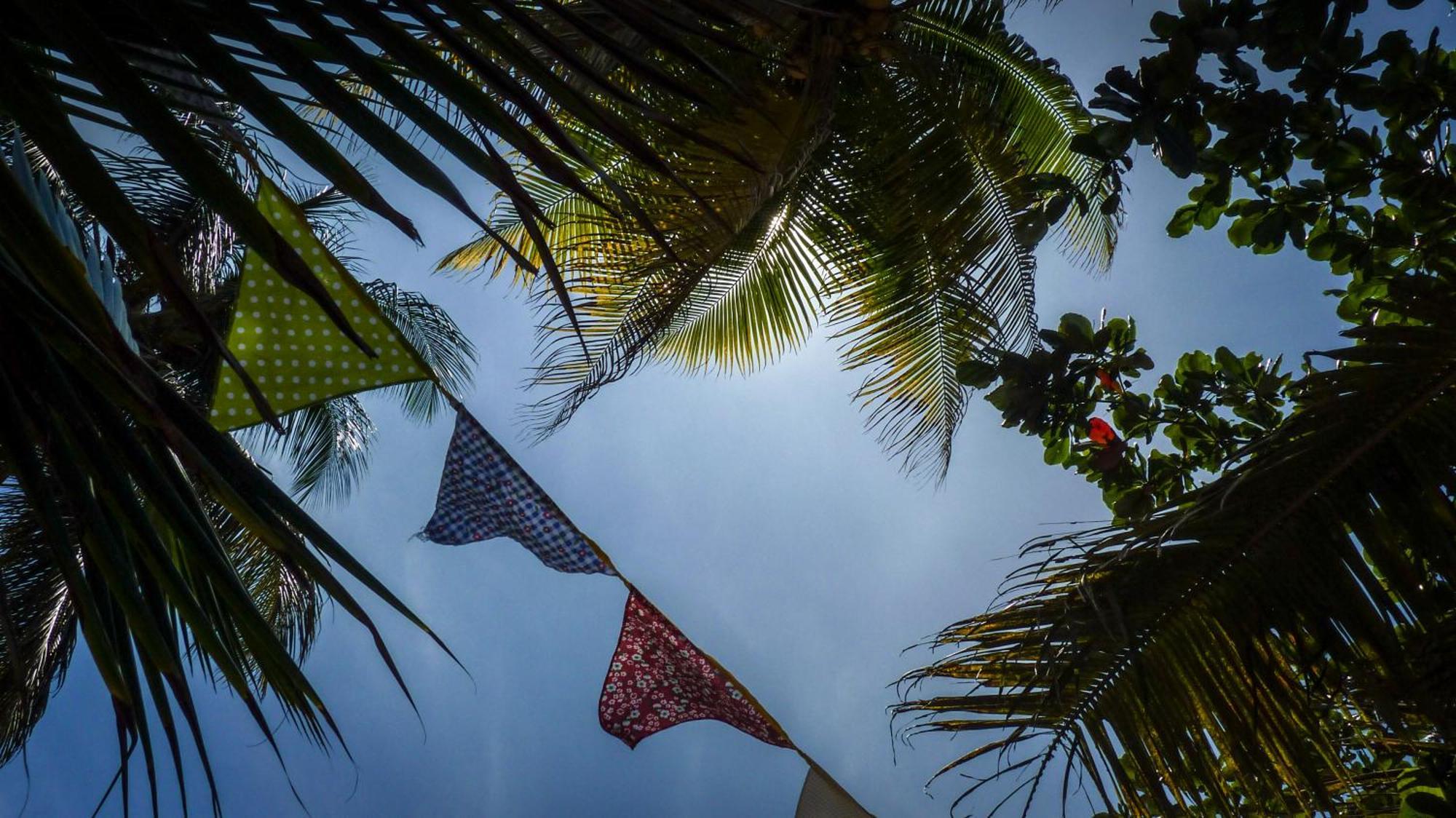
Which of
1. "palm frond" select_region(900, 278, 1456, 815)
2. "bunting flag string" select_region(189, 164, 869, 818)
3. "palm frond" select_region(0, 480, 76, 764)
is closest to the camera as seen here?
"palm frond" select_region(900, 278, 1456, 815)

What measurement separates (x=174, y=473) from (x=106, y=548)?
0.19 metres

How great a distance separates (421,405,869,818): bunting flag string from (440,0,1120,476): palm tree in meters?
1.11

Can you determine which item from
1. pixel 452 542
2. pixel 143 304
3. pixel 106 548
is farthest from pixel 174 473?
pixel 143 304

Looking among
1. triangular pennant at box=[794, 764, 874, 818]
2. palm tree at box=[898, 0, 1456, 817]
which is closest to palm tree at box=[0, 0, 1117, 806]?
palm tree at box=[898, 0, 1456, 817]

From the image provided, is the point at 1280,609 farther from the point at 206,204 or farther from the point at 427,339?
the point at 427,339

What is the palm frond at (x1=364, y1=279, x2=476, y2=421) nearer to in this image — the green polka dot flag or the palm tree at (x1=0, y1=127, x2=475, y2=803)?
the palm tree at (x1=0, y1=127, x2=475, y2=803)

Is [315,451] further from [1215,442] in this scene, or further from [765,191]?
[1215,442]

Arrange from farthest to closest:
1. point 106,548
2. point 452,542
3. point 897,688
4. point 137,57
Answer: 1. point 452,542
2. point 897,688
3. point 137,57
4. point 106,548

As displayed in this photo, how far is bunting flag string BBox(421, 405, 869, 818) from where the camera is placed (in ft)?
13.6

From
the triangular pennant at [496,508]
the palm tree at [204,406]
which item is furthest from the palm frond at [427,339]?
the triangular pennant at [496,508]

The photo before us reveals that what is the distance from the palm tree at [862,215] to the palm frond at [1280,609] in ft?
11.5

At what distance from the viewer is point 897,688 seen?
6.91 ft

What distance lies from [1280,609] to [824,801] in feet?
8.67

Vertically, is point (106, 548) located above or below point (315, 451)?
below
